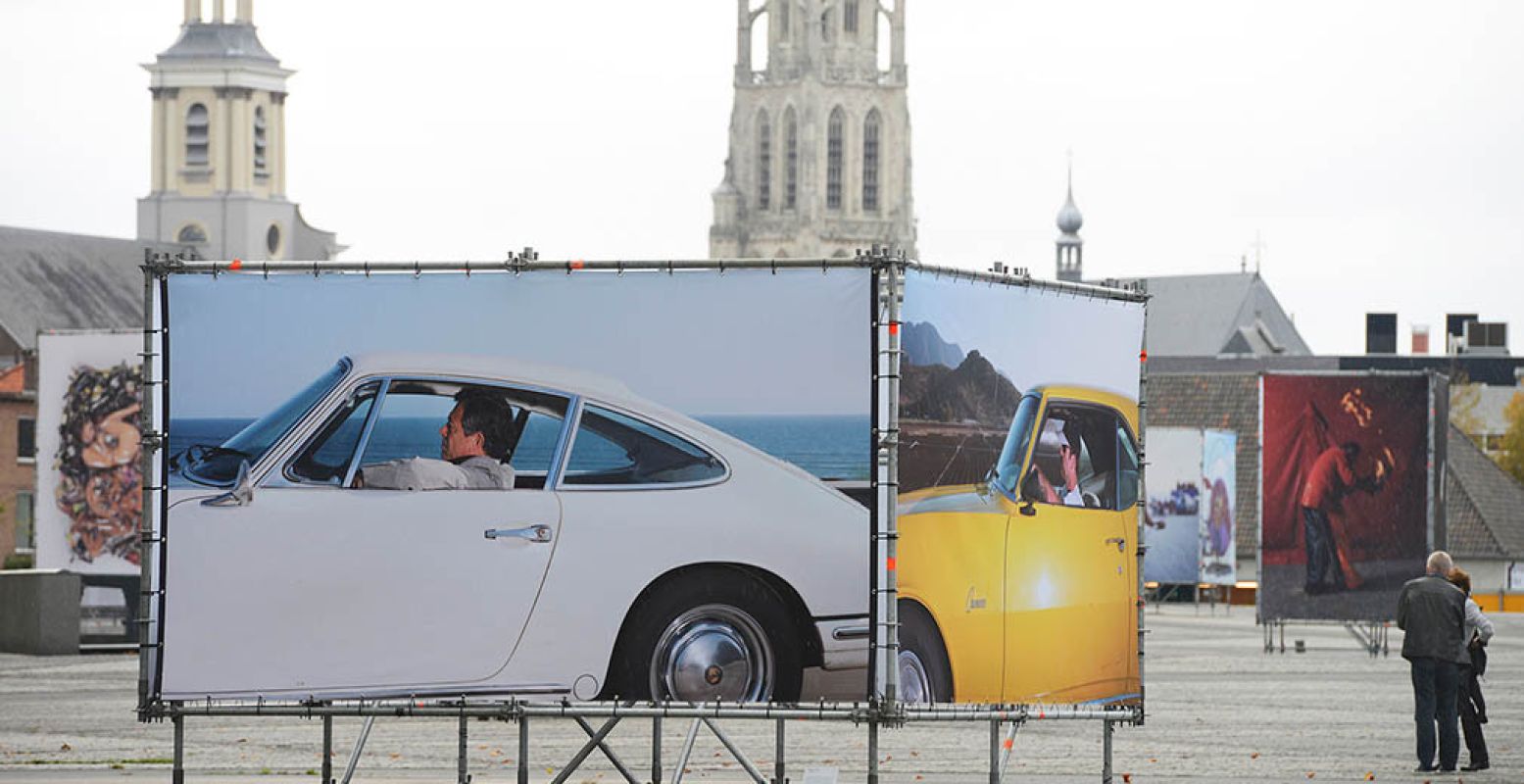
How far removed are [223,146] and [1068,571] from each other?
15296 cm

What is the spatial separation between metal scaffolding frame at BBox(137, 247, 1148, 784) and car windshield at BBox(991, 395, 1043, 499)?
728 millimetres

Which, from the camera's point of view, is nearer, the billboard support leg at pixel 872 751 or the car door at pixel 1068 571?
the billboard support leg at pixel 872 751

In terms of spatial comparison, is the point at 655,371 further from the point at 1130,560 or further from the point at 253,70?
the point at 253,70

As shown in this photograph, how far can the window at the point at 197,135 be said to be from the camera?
166625 mm

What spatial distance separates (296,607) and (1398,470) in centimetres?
2608

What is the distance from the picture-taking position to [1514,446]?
127750 millimetres

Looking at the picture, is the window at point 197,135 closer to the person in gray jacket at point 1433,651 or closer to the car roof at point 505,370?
the person in gray jacket at point 1433,651

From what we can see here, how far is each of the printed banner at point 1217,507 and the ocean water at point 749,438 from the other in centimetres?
5155

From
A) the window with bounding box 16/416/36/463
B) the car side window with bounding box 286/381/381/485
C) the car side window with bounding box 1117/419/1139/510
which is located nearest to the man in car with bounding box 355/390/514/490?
the car side window with bounding box 286/381/381/485

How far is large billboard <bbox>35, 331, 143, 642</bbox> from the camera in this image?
46.0 metres

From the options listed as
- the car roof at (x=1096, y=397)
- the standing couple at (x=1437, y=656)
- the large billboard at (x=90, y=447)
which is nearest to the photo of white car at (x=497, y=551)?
the car roof at (x=1096, y=397)

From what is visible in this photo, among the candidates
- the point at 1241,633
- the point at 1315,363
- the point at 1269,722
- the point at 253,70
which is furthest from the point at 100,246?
the point at 1269,722

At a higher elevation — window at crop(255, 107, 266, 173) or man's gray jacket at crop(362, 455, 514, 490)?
window at crop(255, 107, 266, 173)

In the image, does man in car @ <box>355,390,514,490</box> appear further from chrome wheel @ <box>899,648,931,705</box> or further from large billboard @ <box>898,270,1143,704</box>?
chrome wheel @ <box>899,648,931,705</box>
